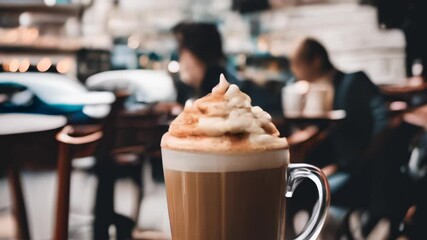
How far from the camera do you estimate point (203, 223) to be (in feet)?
3.73

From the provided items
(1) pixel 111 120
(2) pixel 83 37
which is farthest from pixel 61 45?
(1) pixel 111 120

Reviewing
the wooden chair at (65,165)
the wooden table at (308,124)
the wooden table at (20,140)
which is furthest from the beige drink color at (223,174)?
the wooden table at (308,124)

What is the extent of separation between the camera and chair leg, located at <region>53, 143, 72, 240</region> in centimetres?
226

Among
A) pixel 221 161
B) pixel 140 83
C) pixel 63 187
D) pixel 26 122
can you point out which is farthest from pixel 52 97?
pixel 221 161

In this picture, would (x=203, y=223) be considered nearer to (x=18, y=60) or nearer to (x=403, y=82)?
(x=18, y=60)

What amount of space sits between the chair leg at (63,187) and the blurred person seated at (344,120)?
163 cm

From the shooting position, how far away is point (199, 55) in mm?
3609

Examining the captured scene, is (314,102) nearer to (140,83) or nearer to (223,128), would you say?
(140,83)

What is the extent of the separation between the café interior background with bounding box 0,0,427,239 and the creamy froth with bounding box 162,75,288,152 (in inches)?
93.8

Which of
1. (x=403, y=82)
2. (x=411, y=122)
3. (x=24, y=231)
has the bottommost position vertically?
(x=24, y=231)

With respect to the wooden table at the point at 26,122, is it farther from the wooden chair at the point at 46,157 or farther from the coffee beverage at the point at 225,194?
the coffee beverage at the point at 225,194

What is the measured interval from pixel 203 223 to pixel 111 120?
7.60ft

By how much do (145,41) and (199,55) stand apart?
33 centimetres

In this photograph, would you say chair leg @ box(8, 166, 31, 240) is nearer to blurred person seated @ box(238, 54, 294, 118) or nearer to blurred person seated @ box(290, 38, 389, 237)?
blurred person seated @ box(238, 54, 294, 118)
